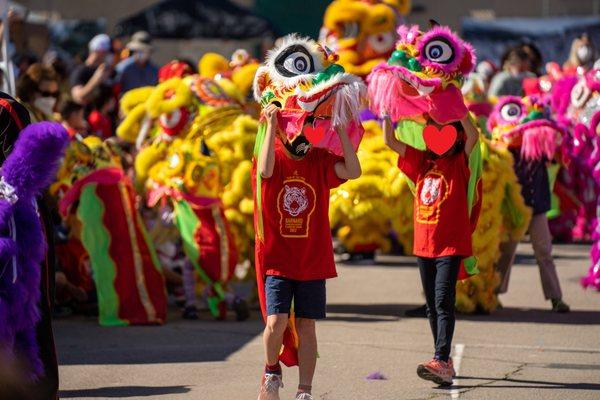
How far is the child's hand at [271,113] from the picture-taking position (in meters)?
6.18

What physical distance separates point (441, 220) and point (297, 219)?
122 centimetres

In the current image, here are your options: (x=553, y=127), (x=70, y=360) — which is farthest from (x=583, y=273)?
(x=70, y=360)

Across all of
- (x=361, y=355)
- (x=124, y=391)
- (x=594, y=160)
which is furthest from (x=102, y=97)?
(x=124, y=391)

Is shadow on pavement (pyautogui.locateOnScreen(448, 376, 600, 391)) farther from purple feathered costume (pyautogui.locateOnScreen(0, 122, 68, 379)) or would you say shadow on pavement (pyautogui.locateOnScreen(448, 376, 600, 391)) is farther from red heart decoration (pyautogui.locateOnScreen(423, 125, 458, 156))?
purple feathered costume (pyautogui.locateOnScreen(0, 122, 68, 379))

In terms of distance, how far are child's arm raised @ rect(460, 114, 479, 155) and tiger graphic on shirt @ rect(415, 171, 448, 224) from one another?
0.22 metres

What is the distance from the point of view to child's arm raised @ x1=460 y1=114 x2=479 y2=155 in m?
7.20

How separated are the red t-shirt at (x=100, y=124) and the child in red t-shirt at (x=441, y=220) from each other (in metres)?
6.03

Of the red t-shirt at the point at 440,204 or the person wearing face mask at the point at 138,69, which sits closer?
the red t-shirt at the point at 440,204

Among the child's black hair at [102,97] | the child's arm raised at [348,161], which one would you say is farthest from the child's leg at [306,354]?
the child's black hair at [102,97]

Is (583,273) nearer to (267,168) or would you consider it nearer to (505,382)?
(505,382)

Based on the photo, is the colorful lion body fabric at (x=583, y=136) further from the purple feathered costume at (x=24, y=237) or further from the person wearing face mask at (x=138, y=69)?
the purple feathered costume at (x=24, y=237)

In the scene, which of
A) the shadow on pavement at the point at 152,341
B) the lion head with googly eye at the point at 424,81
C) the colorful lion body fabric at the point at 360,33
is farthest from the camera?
the colorful lion body fabric at the point at 360,33

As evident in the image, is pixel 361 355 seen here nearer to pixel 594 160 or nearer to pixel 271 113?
pixel 271 113

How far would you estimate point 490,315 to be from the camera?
378 inches
